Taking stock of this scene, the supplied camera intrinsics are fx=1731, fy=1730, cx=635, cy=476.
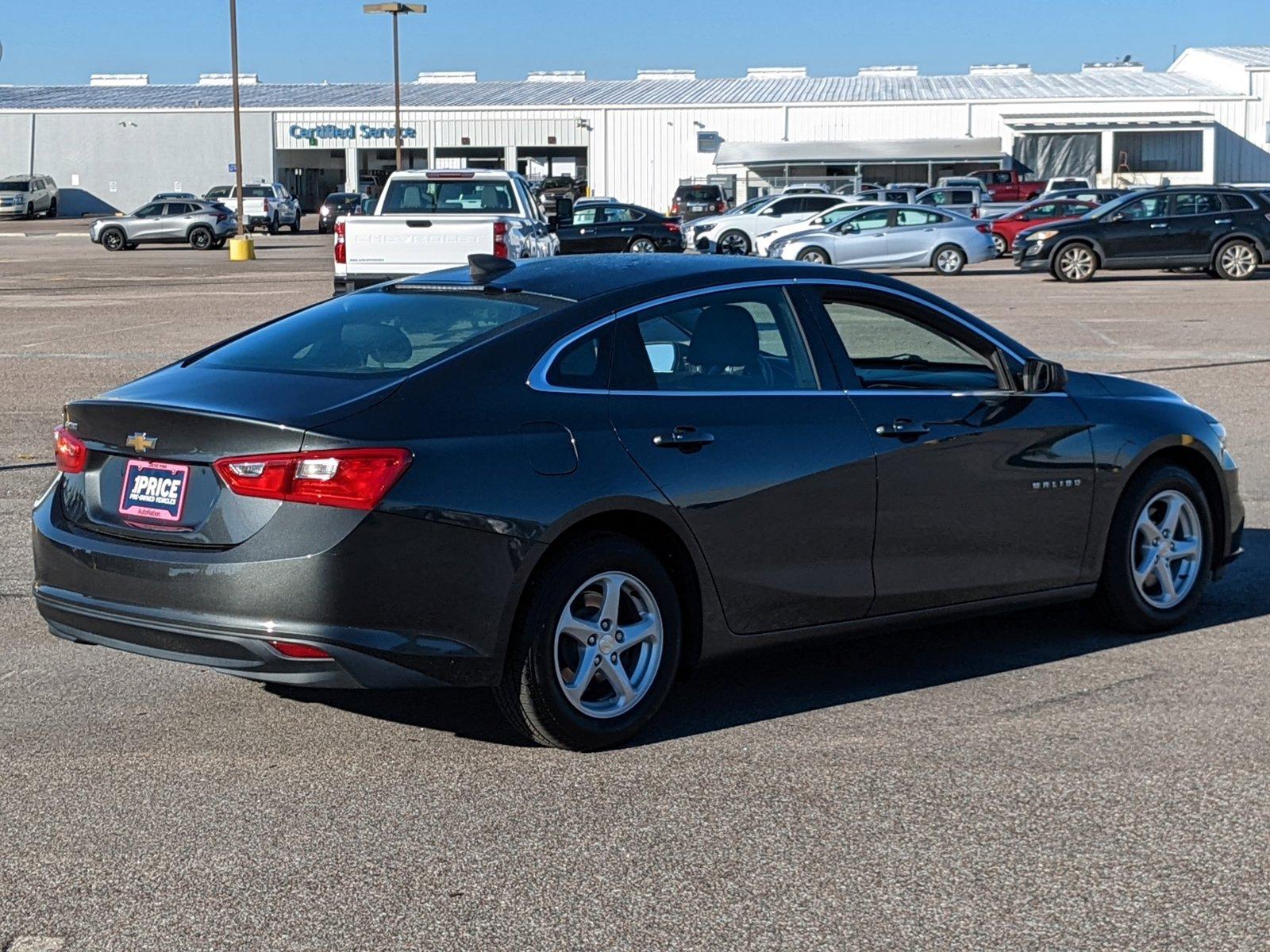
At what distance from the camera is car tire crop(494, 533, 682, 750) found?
5.10 metres

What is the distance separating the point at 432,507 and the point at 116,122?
90695mm

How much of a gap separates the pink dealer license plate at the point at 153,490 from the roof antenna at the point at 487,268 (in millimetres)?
1364

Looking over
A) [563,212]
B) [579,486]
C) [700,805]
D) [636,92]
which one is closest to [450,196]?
[563,212]

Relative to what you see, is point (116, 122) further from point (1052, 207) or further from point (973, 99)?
point (1052, 207)

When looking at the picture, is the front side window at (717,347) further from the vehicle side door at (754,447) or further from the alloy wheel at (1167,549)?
the alloy wheel at (1167,549)

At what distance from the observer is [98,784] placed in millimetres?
4965

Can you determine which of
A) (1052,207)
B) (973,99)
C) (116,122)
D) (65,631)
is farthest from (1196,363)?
(116,122)

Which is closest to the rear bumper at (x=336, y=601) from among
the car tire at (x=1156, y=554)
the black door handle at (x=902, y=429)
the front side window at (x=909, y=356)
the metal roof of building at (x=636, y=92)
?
the black door handle at (x=902, y=429)

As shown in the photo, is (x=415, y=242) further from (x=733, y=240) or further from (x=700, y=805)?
(x=733, y=240)

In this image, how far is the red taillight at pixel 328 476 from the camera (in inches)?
188

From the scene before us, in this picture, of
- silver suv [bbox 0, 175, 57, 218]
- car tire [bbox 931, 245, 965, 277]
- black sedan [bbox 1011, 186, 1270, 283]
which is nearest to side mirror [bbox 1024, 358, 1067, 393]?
black sedan [bbox 1011, 186, 1270, 283]

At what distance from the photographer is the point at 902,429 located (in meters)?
5.92

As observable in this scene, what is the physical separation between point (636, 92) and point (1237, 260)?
55551 millimetres

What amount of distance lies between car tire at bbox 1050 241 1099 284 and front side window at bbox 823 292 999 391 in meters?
25.9
